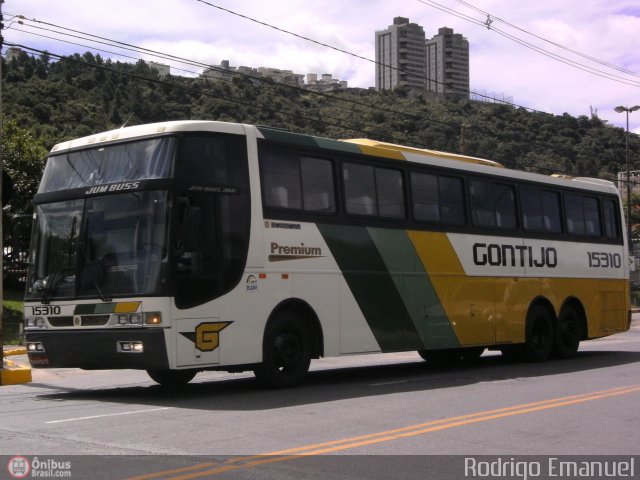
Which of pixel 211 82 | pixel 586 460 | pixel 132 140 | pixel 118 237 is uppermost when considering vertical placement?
pixel 211 82

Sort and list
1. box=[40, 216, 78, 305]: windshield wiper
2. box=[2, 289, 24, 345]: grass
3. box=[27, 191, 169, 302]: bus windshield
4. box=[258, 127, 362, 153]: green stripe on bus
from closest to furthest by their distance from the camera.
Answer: box=[27, 191, 169, 302]: bus windshield
box=[40, 216, 78, 305]: windshield wiper
box=[258, 127, 362, 153]: green stripe on bus
box=[2, 289, 24, 345]: grass

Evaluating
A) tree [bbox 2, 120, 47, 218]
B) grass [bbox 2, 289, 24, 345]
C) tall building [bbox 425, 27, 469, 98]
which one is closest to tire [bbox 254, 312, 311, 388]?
grass [bbox 2, 289, 24, 345]

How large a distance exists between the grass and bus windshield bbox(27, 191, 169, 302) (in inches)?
396

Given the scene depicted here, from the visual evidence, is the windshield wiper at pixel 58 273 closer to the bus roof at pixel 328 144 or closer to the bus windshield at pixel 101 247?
the bus windshield at pixel 101 247

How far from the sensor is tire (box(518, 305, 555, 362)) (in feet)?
59.9

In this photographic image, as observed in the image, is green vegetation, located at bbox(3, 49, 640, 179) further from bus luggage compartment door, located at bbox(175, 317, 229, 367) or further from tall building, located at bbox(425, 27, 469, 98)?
tall building, located at bbox(425, 27, 469, 98)

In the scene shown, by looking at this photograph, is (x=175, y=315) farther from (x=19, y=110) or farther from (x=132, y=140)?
(x=19, y=110)

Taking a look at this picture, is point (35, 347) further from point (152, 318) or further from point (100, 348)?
point (152, 318)

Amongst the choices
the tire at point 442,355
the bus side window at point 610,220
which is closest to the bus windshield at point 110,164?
the tire at point 442,355

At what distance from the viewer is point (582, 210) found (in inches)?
790

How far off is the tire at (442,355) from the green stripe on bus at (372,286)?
3.43m

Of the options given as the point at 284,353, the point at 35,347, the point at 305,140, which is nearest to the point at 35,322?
the point at 35,347

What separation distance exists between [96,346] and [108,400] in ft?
2.97

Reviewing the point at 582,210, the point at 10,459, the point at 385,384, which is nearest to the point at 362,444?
the point at 10,459
